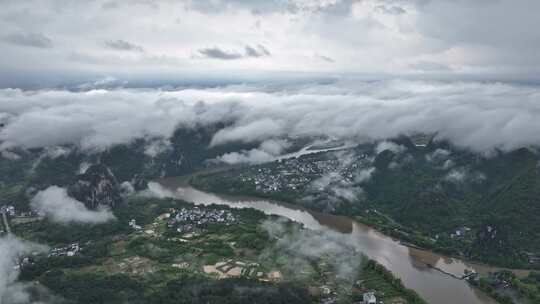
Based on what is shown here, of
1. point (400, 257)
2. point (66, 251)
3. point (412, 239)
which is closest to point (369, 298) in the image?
point (400, 257)

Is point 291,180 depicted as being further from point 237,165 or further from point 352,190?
point 237,165

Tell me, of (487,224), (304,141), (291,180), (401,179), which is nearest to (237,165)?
(291,180)

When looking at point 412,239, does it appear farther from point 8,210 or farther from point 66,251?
point 8,210

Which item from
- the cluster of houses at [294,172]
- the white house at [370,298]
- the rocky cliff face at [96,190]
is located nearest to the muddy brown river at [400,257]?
the cluster of houses at [294,172]

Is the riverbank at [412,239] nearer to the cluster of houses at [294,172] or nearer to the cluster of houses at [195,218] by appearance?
the cluster of houses at [294,172]

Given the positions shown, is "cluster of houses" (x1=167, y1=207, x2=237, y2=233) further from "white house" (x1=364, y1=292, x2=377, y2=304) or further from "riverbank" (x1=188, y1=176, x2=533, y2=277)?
"white house" (x1=364, y1=292, x2=377, y2=304)

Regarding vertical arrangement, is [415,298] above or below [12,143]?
below
